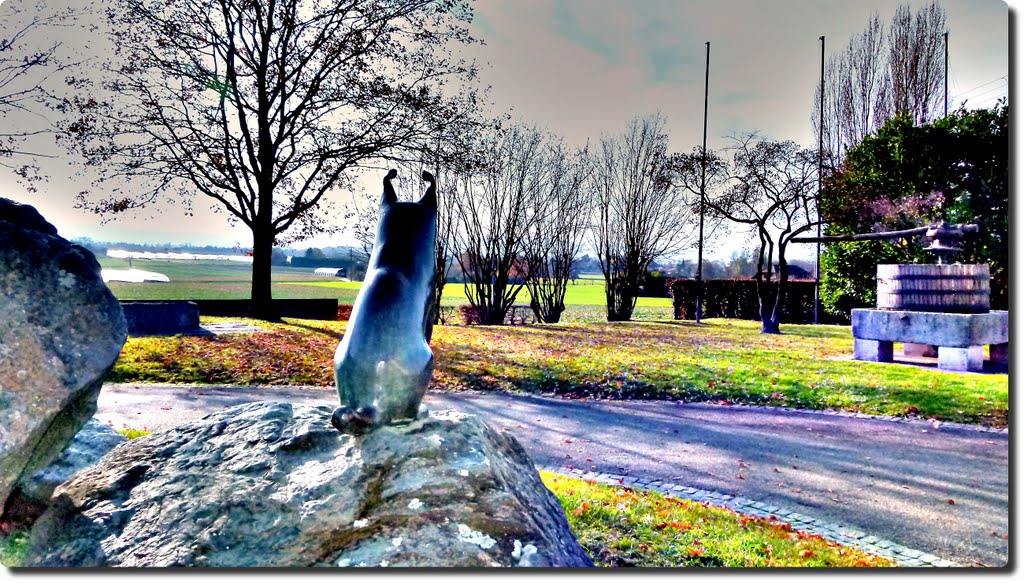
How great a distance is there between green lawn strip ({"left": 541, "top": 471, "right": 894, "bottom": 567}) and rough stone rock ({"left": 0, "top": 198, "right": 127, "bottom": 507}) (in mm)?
2565

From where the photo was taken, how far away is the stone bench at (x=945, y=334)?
348 inches

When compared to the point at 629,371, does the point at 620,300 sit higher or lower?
higher

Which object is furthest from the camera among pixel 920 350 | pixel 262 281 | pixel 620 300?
pixel 620 300

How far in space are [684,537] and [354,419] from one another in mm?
2024

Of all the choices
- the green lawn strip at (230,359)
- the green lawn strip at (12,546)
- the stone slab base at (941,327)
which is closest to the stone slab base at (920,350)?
the stone slab base at (941,327)

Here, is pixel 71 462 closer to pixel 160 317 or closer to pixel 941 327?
pixel 160 317

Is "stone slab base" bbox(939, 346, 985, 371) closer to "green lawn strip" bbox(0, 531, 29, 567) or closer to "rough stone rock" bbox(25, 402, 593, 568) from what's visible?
"rough stone rock" bbox(25, 402, 593, 568)

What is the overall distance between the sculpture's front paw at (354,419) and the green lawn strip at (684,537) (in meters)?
1.35

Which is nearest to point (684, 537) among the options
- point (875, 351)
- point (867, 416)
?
point (867, 416)

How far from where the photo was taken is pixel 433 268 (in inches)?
120

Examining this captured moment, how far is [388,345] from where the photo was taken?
2.69m

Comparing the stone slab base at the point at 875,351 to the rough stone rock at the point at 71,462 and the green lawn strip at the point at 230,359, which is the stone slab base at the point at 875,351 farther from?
the rough stone rock at the point at 71,462

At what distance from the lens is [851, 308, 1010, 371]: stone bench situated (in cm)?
885

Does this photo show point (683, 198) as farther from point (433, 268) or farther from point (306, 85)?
point (433, 268)
